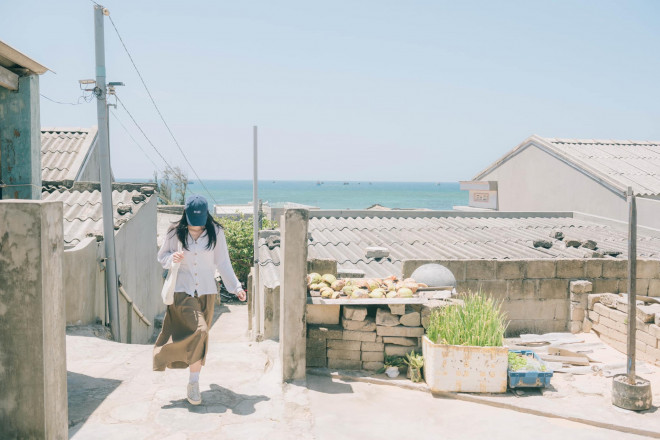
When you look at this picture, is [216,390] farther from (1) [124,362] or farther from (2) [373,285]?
(2) [373,285]

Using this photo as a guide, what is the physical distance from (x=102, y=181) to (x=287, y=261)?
610cm

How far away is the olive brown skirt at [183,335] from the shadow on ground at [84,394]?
66 centimetres

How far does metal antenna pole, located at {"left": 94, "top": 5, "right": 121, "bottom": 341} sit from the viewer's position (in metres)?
10.1

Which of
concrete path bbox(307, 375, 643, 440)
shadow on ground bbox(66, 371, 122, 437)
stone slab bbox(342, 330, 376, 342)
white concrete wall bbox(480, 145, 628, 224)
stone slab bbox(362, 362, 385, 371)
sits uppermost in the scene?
white concrete wall bbox(480, 145, 628, 224)

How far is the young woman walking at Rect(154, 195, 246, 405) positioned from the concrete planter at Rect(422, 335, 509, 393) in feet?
7.27

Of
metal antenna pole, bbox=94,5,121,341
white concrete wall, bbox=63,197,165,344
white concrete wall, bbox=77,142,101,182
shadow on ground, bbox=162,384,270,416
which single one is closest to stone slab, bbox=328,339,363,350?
shadow on ground, bbox=162,384,270,416

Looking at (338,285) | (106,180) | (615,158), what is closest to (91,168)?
(106,180)

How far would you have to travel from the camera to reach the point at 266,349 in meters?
7.03

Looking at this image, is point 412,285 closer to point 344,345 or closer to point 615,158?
point 344,345

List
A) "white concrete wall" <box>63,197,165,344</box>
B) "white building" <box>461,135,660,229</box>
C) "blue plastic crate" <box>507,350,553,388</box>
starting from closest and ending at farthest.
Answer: "blue plastic crate" <box>507,350,553,388</box> < "white concrete wall" <box>63,197,165,344</box> < "white building" <box>461,135,660,229</box>

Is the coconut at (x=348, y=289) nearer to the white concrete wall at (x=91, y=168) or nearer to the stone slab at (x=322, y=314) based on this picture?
the stone slab at (x=322, y=314)

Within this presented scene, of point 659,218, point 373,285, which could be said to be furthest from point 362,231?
point 659,218

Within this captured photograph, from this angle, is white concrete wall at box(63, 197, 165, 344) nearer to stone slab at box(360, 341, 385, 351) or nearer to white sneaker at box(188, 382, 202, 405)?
white sneaker at box(188, 382, 202, 405)

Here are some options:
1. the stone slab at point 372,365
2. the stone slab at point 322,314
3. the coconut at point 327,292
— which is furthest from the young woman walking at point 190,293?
the stone slab at point 372,365
